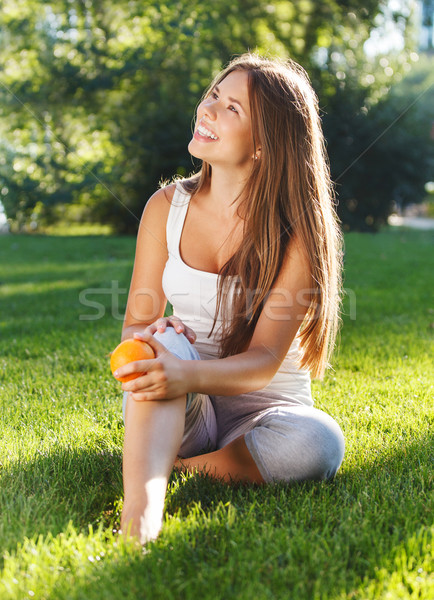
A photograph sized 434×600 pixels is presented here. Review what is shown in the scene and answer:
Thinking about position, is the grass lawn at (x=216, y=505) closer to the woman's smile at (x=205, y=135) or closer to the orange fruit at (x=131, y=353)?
the orange fruit at (x=131, y=353)

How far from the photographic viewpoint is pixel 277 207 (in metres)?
2.35

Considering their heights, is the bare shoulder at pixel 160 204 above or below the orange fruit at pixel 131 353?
above

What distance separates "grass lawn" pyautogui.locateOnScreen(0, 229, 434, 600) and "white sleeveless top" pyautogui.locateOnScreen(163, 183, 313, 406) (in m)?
0.35

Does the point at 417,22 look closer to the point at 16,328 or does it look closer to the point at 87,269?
the point at 87,269

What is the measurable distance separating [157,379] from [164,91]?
14.8m

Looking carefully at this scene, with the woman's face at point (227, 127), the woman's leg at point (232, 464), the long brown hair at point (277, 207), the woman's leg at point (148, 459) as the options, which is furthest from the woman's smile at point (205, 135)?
the woman's leg at point (232, 464)

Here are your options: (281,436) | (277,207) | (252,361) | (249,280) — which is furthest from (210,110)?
(281,436)

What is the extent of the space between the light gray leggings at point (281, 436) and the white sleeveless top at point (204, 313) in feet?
0.43

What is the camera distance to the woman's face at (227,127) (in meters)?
2.30

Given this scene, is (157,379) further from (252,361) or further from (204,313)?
(204,313)

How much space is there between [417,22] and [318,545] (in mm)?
18959

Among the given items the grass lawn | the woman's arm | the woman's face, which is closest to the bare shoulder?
the woman's face

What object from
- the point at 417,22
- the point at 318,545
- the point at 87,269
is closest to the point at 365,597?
the point at 318,545

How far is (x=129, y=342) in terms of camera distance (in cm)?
193
